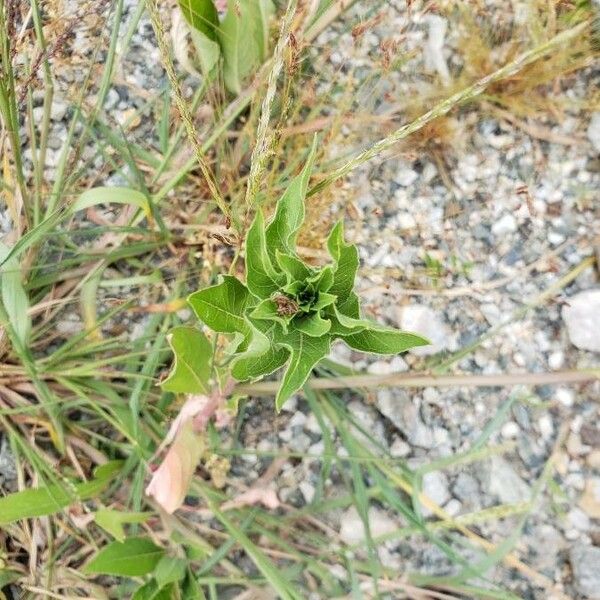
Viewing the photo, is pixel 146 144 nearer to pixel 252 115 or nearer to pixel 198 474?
pixel 252 115

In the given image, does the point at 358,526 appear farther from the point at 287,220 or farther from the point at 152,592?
the point at 287,220

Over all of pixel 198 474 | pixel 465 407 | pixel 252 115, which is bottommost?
pixel 465 407

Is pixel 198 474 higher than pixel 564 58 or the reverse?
the reverse

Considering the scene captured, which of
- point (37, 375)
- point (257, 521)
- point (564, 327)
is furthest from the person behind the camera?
point (564, 327)

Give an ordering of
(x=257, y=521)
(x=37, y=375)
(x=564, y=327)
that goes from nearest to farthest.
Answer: (x=37, y=375) < (x=257, y=521) < (x=564, y=327)

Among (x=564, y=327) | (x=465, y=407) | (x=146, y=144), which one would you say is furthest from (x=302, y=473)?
(x=146, y=144)

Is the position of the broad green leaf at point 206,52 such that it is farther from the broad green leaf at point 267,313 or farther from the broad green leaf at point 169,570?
the broad green leaf at point 169,570

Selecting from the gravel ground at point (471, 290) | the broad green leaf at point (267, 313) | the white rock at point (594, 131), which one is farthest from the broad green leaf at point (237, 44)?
the white rock at point (594, 131)

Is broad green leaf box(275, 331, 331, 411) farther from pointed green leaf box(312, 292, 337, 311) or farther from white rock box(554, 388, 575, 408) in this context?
white rock box(554, 388, 575, 408)
